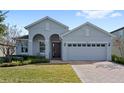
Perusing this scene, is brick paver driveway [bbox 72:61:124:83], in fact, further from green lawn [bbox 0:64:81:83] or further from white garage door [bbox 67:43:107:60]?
white garage door [bbox 67:43:107:60]

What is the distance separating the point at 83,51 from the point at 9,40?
844 cm

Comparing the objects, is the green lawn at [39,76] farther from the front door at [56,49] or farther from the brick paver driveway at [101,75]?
the front door at [56,49]

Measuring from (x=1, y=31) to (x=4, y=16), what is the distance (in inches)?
66.8

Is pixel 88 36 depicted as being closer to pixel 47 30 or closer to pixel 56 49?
pixel 56 49

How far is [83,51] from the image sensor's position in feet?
91.2

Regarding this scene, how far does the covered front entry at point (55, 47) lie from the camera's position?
30.1m

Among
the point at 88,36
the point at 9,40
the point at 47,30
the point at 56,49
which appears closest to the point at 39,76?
the point at 9,40

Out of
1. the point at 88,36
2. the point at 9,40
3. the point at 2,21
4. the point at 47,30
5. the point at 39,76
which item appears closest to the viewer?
the point at 39,76

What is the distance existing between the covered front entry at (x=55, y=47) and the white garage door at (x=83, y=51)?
2844mm

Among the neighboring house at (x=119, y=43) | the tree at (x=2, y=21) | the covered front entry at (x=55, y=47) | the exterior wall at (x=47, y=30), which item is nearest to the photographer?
the tree at (x=2, y=21)

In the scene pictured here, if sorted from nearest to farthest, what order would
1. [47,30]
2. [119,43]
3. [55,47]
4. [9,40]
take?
[9,40] < [47,30] < [55,47] < [119,43]

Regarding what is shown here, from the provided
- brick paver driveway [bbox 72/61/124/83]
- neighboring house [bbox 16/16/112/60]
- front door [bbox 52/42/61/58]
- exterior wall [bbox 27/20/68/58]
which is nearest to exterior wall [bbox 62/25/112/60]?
neighboring house [bbox 16/16/112/60]

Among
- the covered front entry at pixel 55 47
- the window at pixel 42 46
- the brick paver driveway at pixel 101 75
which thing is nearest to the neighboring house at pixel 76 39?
the window at pixel 42 46

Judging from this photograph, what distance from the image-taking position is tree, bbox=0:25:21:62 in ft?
87.8
